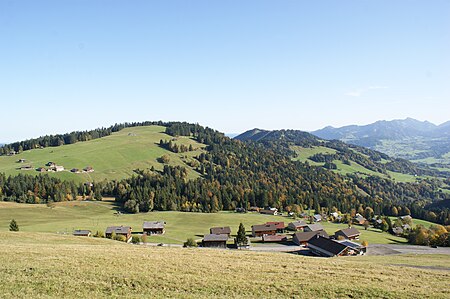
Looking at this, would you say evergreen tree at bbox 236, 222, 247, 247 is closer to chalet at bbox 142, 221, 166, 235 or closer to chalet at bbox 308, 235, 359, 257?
chalet at bbox 308, 235, 359, 257

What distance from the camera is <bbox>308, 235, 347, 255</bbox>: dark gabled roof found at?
73912 millimetres

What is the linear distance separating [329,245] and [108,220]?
264ft

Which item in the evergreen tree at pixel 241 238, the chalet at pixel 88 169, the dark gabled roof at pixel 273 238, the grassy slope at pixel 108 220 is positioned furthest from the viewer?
the chalet at pixel 88 169

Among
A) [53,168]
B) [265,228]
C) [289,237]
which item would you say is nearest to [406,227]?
[289,237]

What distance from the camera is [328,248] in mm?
76375

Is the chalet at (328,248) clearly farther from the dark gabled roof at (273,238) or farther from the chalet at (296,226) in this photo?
the chalet at (296,226)

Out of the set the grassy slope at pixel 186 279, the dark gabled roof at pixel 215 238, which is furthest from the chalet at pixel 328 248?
the grassy slope at pixel 186 279

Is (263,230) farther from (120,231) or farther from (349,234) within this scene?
(120,231)

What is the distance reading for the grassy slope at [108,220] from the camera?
10044cm

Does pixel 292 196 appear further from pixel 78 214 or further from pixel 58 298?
pixel 58 298

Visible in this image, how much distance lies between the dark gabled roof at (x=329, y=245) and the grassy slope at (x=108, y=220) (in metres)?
29.1

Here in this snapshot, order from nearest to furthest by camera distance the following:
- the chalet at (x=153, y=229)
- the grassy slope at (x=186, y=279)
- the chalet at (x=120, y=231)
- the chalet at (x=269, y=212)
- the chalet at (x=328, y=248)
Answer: the grassy slope at (x=186, y=279), the chalet at (x=328, y=248), the chalet at (x=120, y=231), the chalet at (x=153, y=229), the chalet at (x=269, y=212)

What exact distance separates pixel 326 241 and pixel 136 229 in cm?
6440

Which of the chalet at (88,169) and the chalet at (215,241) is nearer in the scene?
the chalet at (215,241)
